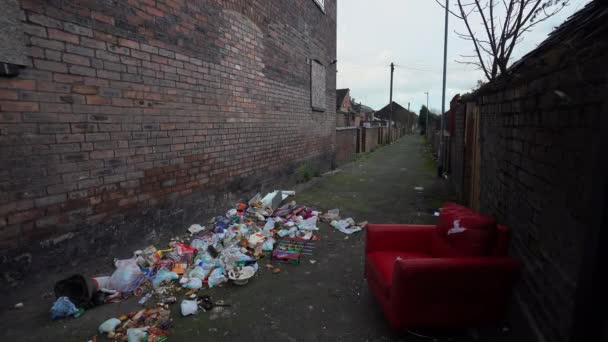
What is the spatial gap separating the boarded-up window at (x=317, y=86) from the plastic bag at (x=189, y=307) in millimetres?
6937

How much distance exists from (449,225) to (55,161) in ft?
12.0

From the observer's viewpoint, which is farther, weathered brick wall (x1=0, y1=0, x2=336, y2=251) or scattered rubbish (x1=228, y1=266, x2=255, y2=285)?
scattered rubbish (x1=228, y1=266, x2=255, y2=285)

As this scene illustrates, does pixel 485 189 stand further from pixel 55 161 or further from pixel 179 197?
pixel 55 161

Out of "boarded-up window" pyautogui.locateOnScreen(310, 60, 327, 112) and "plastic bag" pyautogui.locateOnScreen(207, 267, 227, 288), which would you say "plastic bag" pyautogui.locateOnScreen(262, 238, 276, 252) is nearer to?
"plastic bag" pyautogui.locateOnScreen(207, 267, 227, 288)

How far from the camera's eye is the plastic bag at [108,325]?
7.72 feet

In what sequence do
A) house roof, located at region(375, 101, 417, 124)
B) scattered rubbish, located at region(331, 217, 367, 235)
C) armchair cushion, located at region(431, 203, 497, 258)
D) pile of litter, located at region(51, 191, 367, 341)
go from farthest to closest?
house roof, located at region(375, 101, 417, 124) < scattered rubbish, located at region(331, 217, 367, 235) < pile of litter, located at region(51, 191, 367, 341) < armchair cushion, located at region(431, 203, 497, 258)

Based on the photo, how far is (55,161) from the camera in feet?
8.95

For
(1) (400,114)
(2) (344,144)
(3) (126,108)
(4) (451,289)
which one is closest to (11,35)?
(3) (126,108)

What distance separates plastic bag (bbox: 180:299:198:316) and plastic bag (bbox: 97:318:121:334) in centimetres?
50

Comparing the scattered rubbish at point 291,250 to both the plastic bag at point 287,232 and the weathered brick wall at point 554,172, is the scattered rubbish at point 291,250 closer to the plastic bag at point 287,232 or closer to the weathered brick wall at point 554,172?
the plastic bag at point 287,232

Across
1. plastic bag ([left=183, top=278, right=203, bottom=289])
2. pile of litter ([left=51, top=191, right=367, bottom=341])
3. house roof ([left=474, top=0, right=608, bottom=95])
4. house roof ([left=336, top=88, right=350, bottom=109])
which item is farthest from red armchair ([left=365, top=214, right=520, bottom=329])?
house roof ([left=336, top=88, right=350, bottom=109])

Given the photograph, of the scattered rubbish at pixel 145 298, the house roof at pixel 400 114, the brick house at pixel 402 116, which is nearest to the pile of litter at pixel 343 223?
the scattered rubbish at pixel 145 298

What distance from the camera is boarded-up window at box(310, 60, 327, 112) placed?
8594 mm

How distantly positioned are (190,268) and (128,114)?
1894mm
